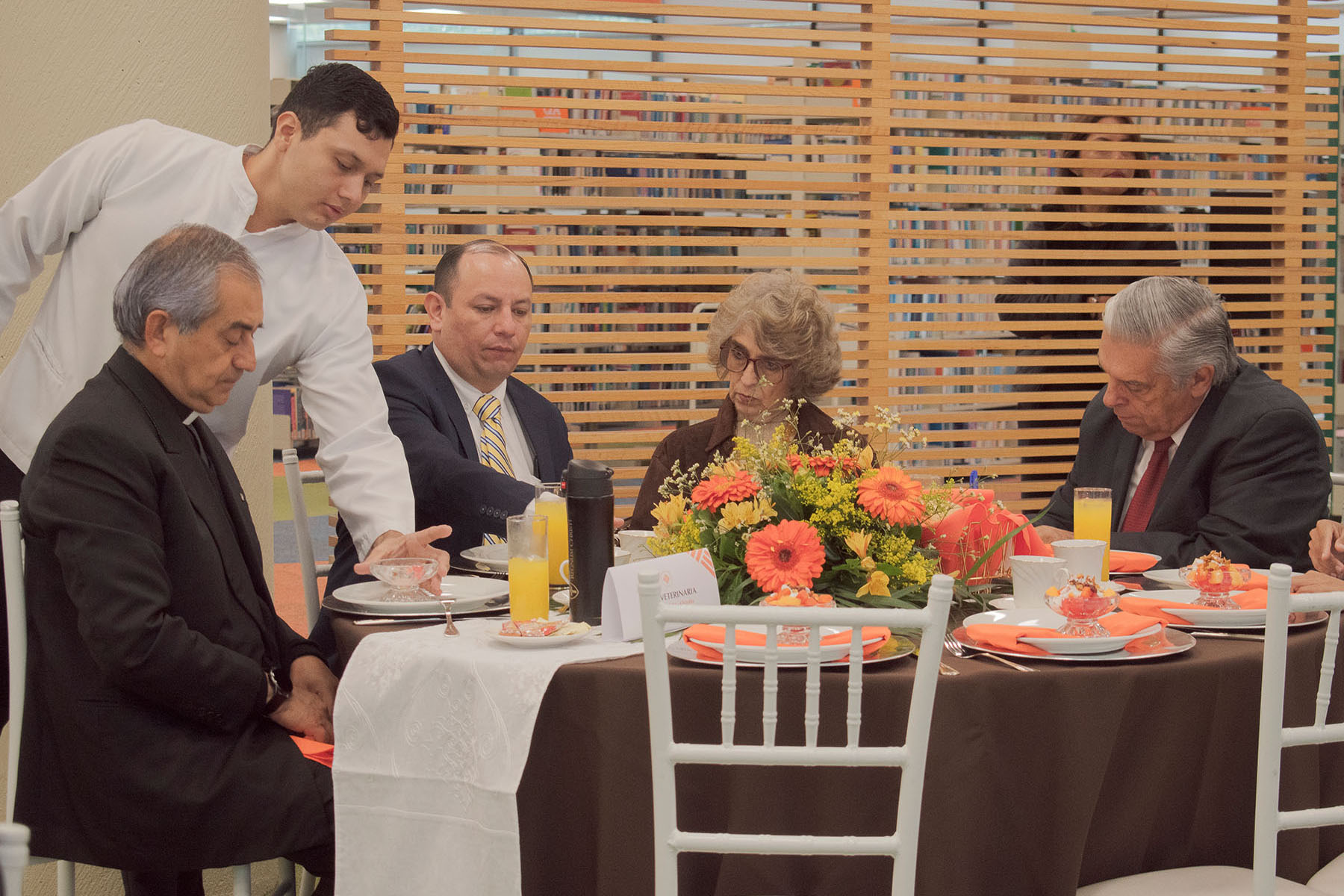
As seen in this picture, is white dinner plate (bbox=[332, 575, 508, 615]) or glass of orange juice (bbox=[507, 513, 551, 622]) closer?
glass of orange juice (bbox=[507, 513, 551, 622])

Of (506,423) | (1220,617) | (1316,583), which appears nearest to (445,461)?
(506,423)

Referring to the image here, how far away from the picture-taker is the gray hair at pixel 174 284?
2189mm

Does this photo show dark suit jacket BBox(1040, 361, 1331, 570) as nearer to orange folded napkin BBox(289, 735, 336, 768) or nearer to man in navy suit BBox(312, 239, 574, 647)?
man in navy suit BBox(312, 239, 574, 647)

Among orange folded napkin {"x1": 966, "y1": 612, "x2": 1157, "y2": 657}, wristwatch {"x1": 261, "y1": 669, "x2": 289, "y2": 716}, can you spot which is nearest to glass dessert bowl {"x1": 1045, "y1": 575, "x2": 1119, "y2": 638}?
orange folded napkin {"x1": 966, "y1": 612, "x2": 1157, "y2": 657}

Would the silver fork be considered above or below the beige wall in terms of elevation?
below

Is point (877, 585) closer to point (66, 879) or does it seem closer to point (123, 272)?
point (66, 879)

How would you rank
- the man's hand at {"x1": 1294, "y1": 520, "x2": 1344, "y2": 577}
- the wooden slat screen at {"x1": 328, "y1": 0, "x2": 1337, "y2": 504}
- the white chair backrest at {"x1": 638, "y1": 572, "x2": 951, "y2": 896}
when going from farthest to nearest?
the wooden slat screen at {"x1": 328, "y1": 0, "x2": 1337, "y2": 504} < the man's hand at {"x1": 1294, "y1": 520, "x2": 1344, "y2": 577} < the white chair backrest at {"x1": 638, "y1": 572, "x2": 951, "y2": 896}

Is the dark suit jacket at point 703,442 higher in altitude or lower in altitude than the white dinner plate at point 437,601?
higher

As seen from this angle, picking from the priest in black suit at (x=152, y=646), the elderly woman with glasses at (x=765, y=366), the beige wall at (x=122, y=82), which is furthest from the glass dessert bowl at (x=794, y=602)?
the beige wall at (x=122, y=82)

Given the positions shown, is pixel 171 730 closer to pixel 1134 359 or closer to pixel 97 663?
pixel 97 663

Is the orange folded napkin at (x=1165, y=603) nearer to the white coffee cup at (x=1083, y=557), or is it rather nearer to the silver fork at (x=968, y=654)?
the white coffee cup at (x=1083, y=557)

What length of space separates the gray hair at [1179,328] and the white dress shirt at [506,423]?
5.00 feet

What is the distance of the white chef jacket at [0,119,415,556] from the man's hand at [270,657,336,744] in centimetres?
48

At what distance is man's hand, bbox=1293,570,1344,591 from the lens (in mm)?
2242
